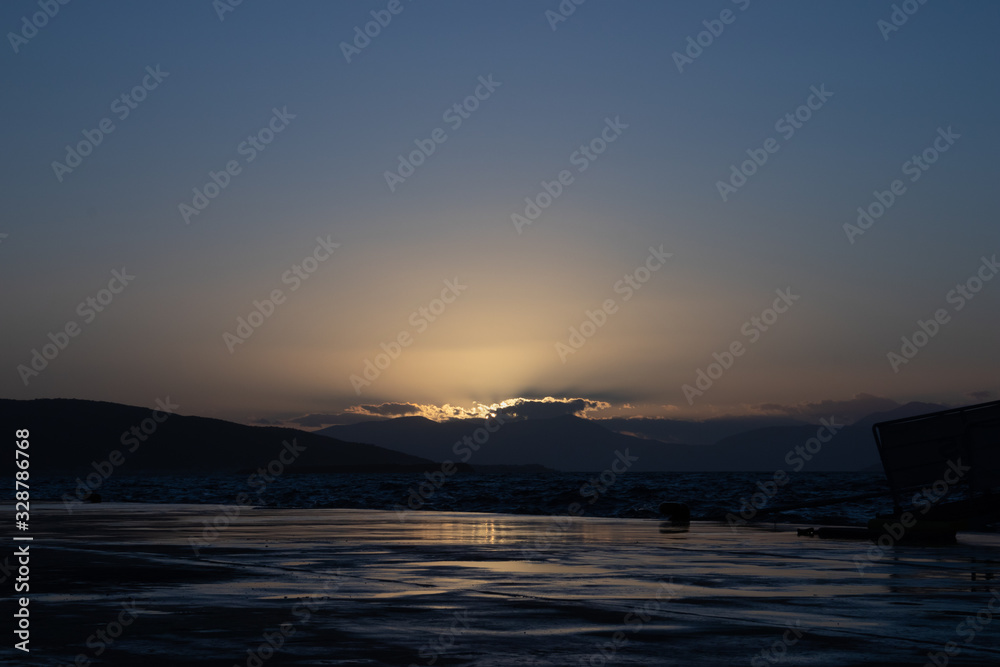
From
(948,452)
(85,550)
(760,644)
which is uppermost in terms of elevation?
(948,452)

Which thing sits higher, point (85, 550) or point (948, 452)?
point (948, 452)

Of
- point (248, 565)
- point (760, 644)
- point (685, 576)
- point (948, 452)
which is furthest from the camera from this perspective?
point (948, 452)

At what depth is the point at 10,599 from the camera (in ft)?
42.1

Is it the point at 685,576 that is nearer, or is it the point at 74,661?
the point at 74,661

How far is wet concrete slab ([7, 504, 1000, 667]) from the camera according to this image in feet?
31.2

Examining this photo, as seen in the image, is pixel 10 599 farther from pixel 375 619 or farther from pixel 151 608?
pixel 375 619

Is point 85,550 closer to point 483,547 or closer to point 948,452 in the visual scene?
point 483,547

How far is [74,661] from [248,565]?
30.4ft

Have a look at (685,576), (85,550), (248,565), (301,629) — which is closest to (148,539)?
(85,550)

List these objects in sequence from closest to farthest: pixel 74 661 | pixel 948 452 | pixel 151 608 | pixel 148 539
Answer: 1. pixel 74 661
2. pixel 151 608
3. pixel 148 539
4. pixel 948 452

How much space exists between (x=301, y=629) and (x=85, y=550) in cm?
1253

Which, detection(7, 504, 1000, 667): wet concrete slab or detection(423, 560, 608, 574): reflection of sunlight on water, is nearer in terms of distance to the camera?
detection(7, 504, 1000, 667): wet concrete slab

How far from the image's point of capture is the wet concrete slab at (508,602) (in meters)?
9.52

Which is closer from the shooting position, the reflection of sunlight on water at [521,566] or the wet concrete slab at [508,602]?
the wet concrete slab at [508,602]
